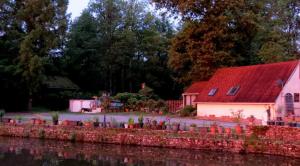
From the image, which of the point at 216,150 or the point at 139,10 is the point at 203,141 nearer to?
the point at 216,150

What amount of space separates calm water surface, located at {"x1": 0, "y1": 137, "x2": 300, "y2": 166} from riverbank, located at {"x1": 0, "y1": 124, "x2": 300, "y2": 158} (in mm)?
734

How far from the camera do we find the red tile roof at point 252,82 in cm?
3259

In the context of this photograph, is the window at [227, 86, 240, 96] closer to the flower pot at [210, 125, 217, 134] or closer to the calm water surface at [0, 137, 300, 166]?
the flower pot at [210, 125, 217, 134]

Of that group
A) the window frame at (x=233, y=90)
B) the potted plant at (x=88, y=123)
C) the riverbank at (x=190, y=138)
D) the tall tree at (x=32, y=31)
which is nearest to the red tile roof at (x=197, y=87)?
the window frame at (x=233, y=90)

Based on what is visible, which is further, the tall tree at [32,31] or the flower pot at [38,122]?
the tall tree at [32,31]

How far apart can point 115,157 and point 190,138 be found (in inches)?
192

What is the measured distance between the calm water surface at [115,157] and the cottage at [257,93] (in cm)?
809

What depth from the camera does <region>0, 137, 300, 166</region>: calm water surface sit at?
2081cm

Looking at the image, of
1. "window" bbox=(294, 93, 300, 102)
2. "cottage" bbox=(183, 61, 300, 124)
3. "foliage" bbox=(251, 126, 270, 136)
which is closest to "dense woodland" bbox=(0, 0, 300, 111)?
"cottage" bbox=(183, 61, 300, 124)

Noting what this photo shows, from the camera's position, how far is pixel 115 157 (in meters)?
22.8

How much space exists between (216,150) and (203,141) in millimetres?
959

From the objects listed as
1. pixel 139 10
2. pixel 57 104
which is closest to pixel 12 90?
pixel 57 104

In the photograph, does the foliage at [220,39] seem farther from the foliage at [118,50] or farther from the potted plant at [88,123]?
the potted plant at [88,123]

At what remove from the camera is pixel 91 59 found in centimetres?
6281
